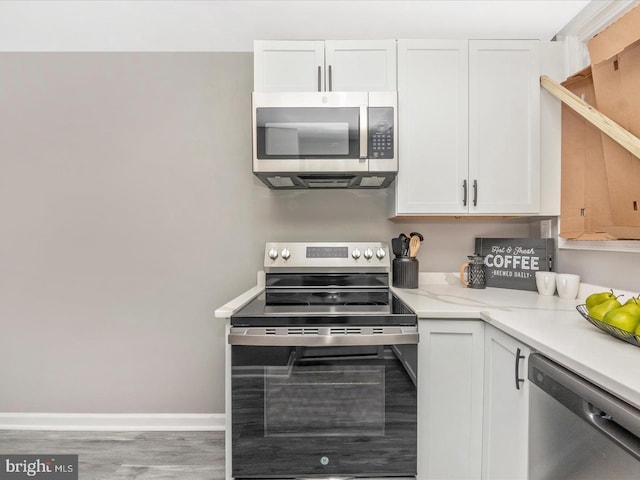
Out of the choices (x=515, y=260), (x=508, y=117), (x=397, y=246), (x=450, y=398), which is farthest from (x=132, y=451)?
(x=508, y=117)

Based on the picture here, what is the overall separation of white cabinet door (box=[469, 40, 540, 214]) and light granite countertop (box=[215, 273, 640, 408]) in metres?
0.49

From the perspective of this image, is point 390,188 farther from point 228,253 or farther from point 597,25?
point 597,25

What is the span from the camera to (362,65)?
1.77 m

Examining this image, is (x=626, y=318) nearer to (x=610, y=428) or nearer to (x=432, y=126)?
(x=610, y=428)

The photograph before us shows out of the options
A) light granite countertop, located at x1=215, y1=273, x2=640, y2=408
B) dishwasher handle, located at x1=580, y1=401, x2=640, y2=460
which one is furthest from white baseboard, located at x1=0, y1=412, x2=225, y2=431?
dishwasher handle, located at x1=580, y1=401, x2=640, y2=460

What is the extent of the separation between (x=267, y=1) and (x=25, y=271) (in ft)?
7.08

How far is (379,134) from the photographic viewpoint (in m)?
1.69

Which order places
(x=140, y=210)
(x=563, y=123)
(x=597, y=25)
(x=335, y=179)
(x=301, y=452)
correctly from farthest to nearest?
(x=140, y=210) < (x=335, y=179) < (x=563, y=123) < (x=597, y=25) < (x=301, y=452)

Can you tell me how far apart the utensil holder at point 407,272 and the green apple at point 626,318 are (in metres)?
0.95

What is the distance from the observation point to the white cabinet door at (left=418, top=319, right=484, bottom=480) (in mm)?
1404

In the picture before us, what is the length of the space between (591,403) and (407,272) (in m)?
1.13

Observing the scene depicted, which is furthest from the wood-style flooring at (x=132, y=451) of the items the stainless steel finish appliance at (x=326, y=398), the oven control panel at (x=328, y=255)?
the oven control panel at (x=328, y=255)

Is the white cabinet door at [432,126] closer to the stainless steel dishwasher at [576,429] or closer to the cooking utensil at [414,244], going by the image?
the cooking utensil at [414,244]

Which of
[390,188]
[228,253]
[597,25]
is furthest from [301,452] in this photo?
[597,25]
